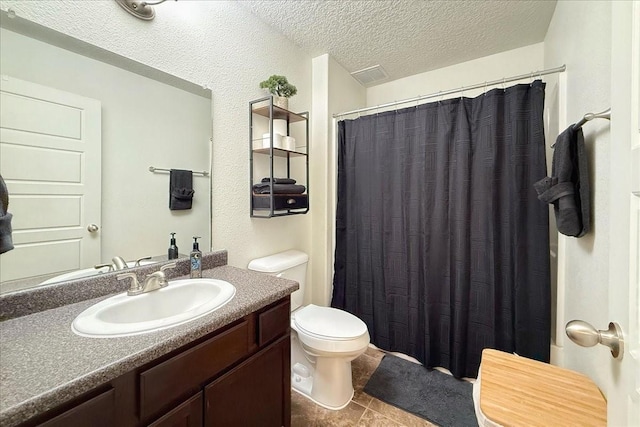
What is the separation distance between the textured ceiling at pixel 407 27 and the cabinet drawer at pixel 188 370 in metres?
1.83

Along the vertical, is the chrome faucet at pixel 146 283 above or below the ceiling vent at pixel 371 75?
below

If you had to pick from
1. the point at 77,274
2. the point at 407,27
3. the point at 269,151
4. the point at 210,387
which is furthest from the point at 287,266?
the point at 407,27

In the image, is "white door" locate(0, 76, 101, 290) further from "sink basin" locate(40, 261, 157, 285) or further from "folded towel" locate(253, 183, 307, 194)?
"folded towel" locate(253, 183, 307, 194)

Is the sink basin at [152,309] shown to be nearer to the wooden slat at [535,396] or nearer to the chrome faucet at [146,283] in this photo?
the chrome faucet at [146,283]

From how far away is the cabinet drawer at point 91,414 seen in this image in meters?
0.53

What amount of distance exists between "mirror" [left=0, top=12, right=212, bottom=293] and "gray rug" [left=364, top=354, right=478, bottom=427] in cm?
148

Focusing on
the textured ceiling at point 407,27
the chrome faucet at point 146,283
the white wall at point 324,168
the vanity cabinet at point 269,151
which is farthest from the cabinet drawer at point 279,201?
the textured ceiling at point 407,27

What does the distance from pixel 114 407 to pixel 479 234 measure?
6.02 ft

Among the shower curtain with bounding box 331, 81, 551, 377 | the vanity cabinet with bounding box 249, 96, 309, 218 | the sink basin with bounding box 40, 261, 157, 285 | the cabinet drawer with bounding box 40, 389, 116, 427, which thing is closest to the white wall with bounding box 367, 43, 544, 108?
the shower curtain with bounding box 331, 81, 551, 377

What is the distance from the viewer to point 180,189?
4.16 feet

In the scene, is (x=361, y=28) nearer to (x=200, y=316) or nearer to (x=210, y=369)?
(x=200, y=316)

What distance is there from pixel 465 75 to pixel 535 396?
7.41 ft

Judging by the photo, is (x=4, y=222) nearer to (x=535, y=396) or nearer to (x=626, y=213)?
(x=626, y=213)

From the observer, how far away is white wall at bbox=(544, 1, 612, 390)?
2.91ft
